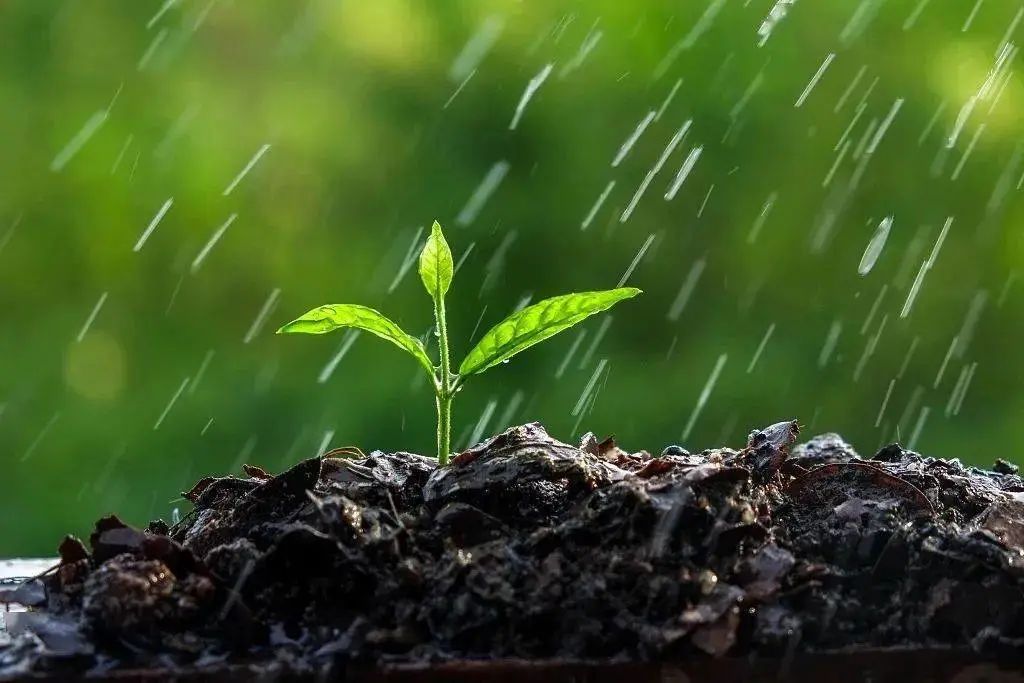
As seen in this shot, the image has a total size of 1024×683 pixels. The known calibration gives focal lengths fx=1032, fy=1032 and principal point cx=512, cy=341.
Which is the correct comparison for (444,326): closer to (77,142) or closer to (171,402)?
(171,402)

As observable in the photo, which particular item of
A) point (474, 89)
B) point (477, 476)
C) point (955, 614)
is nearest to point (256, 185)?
point (474, 89)

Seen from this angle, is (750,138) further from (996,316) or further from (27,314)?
(27,314)

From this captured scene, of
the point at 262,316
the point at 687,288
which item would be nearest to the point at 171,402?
the point at 262,316

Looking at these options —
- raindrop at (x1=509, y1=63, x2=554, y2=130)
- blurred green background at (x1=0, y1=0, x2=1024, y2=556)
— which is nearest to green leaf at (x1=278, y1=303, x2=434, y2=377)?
blurred green background at (x1=0, y1=0, x2=1024, y2=556)

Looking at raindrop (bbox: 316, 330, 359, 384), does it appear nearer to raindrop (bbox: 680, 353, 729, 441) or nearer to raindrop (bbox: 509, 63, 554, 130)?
raindrop (bbox: 509, 63, 554, 130)

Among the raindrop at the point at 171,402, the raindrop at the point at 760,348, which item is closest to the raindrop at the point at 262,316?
the raindrop at the point at 171,402
